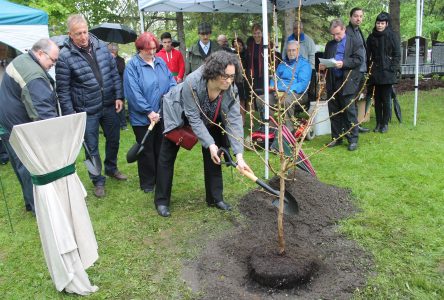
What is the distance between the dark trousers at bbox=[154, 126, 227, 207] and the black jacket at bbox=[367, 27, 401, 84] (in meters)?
3.69

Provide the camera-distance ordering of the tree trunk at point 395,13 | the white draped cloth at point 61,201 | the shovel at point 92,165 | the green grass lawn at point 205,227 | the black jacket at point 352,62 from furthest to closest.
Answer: the tree trunk at point 395,13 → the black jacket at point 352,62 → the shovel at point 92,165 → the green grass lawn at point 205,227 → the white draped cloth at point 61,201

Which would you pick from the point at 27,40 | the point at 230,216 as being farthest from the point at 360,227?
the point at 27,40

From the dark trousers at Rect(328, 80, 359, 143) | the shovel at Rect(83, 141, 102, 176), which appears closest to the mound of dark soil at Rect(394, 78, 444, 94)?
the dark trousers at Rect(328, 80, 359, 143)

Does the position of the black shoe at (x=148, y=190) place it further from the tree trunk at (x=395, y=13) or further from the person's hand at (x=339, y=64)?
the tree trunk at (x=395, y=13)

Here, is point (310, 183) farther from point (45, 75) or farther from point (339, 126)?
point (45, 75)

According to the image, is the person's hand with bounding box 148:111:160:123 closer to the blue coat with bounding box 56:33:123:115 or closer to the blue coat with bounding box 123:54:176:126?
the blue coat with bounding box 123:54:176:126

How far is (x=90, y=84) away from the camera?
4711 millimetres

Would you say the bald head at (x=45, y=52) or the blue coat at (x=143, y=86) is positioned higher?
the bald head at (x=45, y=52)

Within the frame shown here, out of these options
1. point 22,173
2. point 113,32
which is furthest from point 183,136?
point 113,32

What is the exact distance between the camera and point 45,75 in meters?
3.93

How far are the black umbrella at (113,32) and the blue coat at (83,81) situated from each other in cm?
539

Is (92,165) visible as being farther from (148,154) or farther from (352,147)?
(352,147)

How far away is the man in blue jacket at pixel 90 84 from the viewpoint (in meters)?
4.53

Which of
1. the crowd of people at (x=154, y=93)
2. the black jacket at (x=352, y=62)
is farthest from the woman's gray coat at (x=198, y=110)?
the black jacket at (x=352, y=62)
